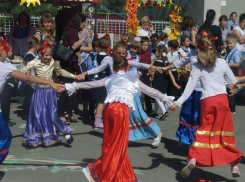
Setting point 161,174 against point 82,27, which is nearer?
point 161,174

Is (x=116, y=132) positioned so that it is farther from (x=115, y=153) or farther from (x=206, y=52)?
(x=206, y=52)

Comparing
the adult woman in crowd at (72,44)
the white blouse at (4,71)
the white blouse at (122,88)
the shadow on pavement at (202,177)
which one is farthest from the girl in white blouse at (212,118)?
the adult woman in crowd at (72,44)

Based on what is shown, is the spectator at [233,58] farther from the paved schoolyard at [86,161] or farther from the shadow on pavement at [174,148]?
the shadow on pavement at [174,148]

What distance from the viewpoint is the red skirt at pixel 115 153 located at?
6117 mm

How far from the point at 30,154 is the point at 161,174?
2133 millimetres

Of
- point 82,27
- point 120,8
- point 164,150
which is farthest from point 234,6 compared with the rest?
point 120,8

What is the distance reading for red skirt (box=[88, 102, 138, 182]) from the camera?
20.1 feet

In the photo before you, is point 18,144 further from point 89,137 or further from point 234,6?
point 234,6

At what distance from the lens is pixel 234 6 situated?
62.2ft

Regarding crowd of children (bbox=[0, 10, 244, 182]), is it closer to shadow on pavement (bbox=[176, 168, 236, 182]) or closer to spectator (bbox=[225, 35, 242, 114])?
shadow on pavement (bbox=[176, 168, 236, 182])

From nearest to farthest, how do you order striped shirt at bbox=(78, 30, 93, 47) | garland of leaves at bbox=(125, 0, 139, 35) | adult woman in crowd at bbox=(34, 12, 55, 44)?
1. striped shirt at bbox=(78, 30, 93, 47)
2. adult woman in crowd at bbox=(34, 12, 55, 44)
3. garland of leaves at bbox=(125, 0, 139, 35)

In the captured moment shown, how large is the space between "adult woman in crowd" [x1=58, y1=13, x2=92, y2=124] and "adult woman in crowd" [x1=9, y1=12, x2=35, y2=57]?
286 centimetres

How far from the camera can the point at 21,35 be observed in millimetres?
12617

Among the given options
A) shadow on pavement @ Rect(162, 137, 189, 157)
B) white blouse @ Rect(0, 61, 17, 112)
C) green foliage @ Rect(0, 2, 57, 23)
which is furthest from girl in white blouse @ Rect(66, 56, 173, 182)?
green foliage @ Rect(0, 2, 57, 23)
